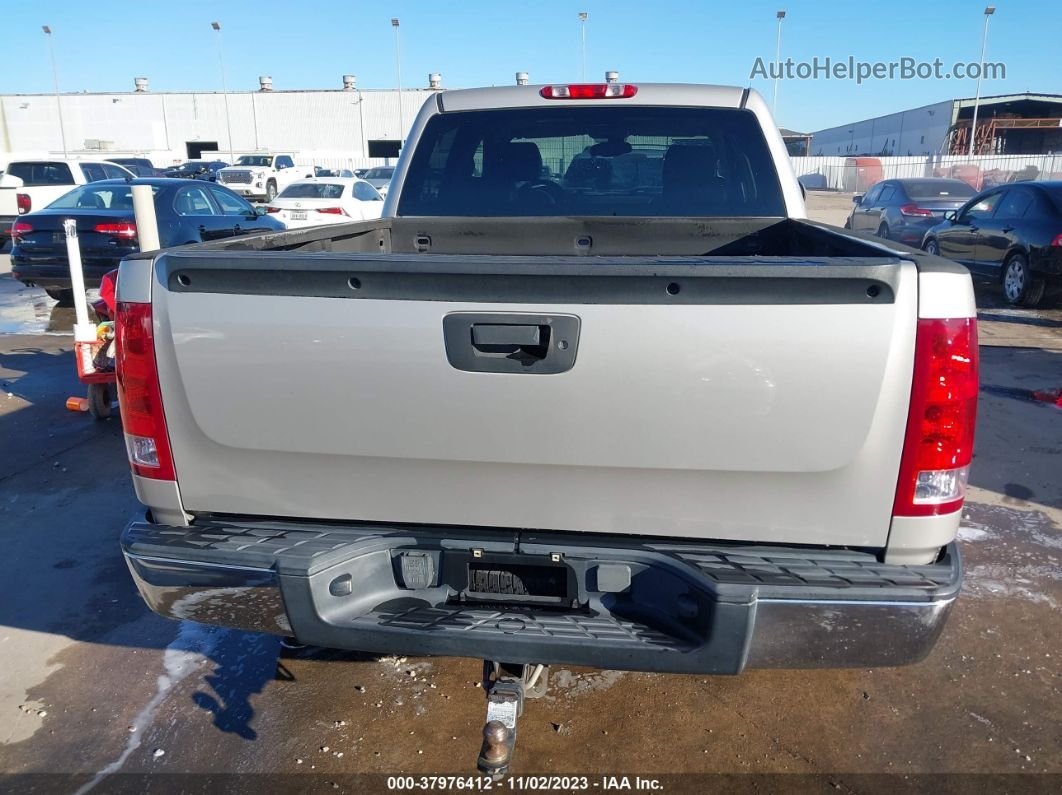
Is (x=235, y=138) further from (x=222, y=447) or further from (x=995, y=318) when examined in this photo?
(x=222, y=447)

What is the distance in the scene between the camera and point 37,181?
1669 centimetres

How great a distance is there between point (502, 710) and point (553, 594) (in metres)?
0.36

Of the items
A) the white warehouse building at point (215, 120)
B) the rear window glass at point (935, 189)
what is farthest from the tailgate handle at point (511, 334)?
the white warehouse building at point (215, 120)

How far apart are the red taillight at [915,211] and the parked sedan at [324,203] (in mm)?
9697

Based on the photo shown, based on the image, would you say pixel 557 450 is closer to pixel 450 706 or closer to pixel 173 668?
pixel 450 706

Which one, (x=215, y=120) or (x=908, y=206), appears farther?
(x=215, y=120)

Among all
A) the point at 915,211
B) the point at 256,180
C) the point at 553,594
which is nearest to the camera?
the point at 553,594

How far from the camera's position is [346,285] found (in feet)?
6.90

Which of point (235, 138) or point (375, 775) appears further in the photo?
point (235, 138)

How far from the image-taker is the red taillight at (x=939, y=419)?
1988mm

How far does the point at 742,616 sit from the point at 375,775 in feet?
4.56

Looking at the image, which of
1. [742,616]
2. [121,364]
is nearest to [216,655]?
[121,364]

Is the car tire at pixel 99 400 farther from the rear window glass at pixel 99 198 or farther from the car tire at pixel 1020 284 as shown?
the car tire at pixel 1020 284

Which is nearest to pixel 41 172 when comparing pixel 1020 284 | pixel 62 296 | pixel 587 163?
pixel 62 296
